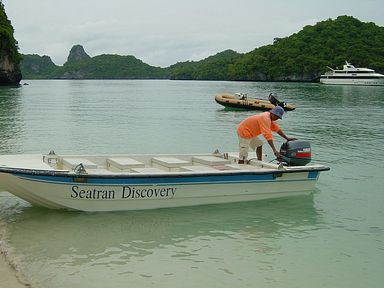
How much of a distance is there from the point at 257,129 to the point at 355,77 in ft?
345

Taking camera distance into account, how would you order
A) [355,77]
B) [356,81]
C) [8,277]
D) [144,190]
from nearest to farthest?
[8,277] < [144,190] < [356,81] < [355,77]

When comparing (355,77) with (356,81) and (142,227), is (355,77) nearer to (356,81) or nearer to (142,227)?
(356,81)

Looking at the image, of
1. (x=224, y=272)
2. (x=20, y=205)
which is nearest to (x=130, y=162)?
(x=20, y=205)

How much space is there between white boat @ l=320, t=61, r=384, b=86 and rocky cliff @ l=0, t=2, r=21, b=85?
67463mm

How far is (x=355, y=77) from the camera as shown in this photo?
110 meters

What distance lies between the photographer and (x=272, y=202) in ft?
35.6

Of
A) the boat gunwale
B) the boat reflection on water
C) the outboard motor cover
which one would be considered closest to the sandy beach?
the boat reflection on water

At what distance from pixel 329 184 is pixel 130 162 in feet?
18.4

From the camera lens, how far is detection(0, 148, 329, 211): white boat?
349 inches

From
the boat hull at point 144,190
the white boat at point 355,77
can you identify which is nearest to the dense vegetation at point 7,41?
the white boat at point 355,77

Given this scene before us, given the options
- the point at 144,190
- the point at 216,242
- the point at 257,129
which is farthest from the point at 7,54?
the point at 216,242

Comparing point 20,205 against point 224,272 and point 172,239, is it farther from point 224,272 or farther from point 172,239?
point 224,272

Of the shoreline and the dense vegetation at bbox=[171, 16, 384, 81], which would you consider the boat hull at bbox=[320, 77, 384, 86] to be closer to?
the dense vegetation at bbox=[171, 16, 384, 81]

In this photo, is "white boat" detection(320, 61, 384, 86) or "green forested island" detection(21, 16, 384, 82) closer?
"white boat" detection(320, 61, 384, 86)
